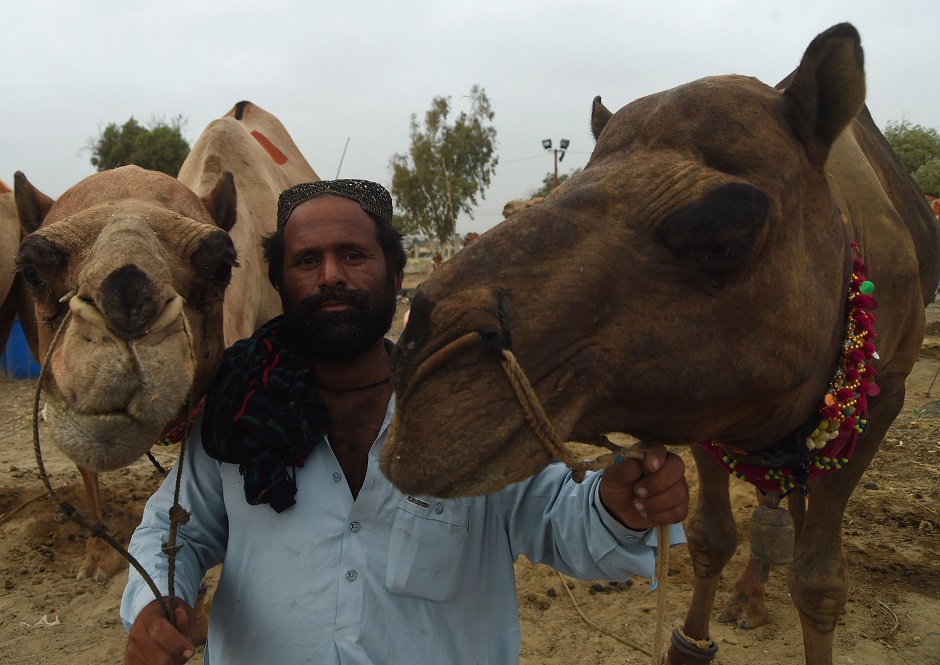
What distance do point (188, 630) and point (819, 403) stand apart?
2.14m

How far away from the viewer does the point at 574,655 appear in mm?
3926

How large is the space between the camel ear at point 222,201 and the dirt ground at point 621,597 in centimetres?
285

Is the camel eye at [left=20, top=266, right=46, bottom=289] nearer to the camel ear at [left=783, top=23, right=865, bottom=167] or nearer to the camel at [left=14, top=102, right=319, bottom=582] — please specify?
the camel at [left=14, top=102, right=319, bottom=582]

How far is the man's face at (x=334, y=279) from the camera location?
2.41m

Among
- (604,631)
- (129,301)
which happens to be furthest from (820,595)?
(129,301)

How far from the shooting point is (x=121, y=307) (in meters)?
1.92

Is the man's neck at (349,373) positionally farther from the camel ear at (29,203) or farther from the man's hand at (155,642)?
the camel ear at (29,203)

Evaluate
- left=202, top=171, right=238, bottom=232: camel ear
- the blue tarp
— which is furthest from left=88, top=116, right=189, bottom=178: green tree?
left=202, top=171, right=238, bottom=232: camel ear

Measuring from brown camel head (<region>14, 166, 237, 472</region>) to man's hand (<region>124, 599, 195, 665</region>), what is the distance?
0.43 metres

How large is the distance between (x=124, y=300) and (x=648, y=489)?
1537mm

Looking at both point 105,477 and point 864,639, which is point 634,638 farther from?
point 105,477

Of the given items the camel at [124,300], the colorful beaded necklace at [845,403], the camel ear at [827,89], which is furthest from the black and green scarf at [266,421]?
the camel ear at [827,89]

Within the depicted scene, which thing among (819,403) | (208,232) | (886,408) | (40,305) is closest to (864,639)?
(886,408)

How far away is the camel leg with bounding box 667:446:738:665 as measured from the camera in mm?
3600
